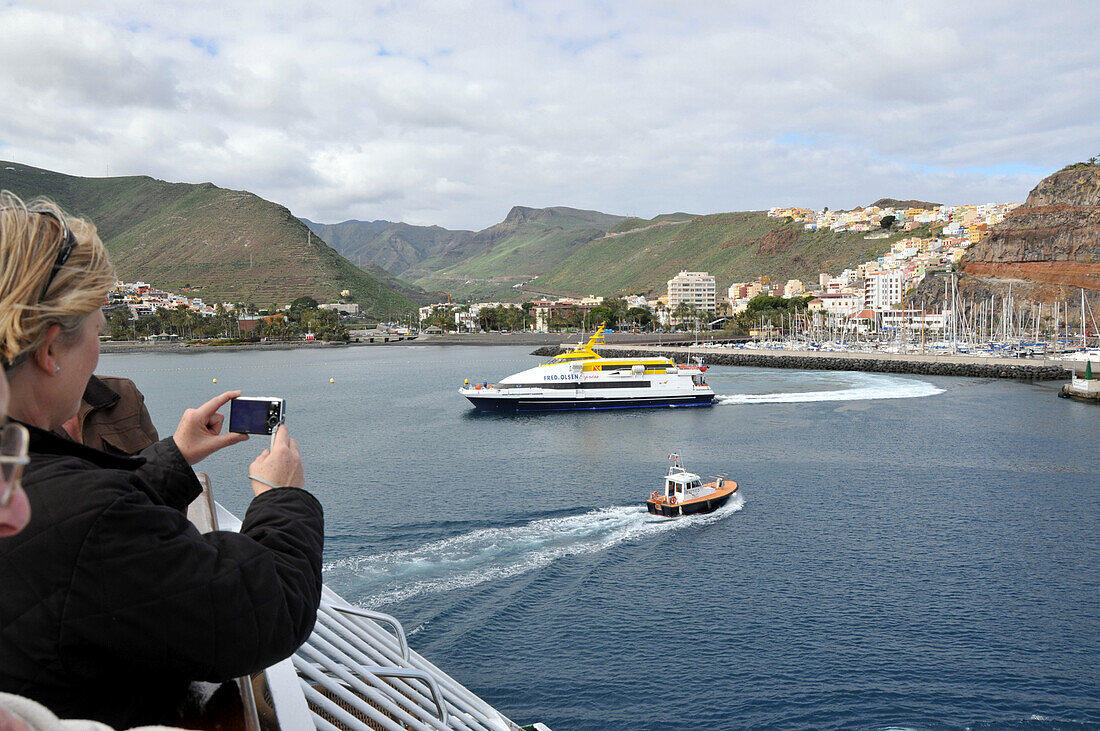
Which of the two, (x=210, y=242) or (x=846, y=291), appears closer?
(x=846, y=291)

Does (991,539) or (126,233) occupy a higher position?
(126,233)

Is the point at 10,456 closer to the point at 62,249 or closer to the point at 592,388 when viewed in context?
the point at 62,249

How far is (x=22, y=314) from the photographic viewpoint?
1.08 m

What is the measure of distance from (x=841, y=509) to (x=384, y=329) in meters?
118

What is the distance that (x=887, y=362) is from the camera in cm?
5866

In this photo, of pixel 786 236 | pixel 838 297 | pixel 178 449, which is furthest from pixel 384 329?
pixel 178 449

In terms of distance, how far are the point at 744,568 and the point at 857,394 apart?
31.8 metres

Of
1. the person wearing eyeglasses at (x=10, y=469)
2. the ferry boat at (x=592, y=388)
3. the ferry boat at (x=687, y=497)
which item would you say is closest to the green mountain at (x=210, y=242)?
the ferry boat at (x=592, y=388)

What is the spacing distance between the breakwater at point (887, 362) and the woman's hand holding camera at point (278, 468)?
58634 mm

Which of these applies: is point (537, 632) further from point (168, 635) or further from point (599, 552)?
point (168, 635)

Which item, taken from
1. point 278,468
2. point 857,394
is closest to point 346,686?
point 278,468

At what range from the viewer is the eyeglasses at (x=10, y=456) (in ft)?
2.28

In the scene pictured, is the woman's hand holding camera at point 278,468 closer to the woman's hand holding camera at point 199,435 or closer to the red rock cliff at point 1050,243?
the woman's hand holding camera at point 199,435

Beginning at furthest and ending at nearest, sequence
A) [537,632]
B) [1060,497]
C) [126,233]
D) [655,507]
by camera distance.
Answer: [126,233], [1060,497], [655,507], [537,632]
